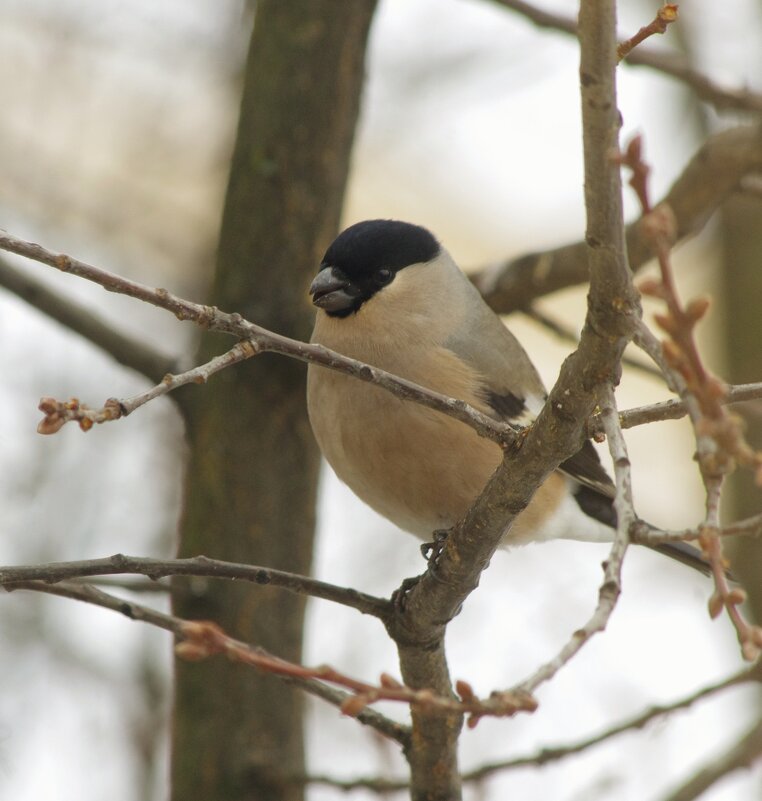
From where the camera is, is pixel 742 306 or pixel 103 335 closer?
pixel 103 335

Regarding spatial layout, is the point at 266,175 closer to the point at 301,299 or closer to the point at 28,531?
the point at 301,299

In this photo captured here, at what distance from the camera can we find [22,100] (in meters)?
8.59

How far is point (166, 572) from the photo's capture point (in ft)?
8.48

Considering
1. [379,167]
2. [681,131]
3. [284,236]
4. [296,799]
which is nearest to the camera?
[296,799]

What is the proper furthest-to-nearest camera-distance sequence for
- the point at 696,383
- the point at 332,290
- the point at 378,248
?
1. the point at 378,248
2. the point at 332,290
3. the point at 696,383

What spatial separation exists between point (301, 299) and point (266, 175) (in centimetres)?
51

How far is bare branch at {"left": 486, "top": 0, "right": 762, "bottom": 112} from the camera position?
420 cm

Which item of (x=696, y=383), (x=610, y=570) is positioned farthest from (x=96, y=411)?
(x=696, y=383)

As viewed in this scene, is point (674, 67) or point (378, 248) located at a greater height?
point (674, 67)

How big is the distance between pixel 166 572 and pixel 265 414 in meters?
1.84

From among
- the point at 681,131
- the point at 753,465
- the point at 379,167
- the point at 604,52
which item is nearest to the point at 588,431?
the point at 753,465

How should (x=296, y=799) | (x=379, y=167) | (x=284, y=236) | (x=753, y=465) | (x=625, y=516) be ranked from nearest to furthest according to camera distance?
(x=753, y=465) < (x=625, y=516) < (x=296, y=799) < (x=284, y=236) < (x=379, y=167)

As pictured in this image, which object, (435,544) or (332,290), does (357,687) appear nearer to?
(435,544)

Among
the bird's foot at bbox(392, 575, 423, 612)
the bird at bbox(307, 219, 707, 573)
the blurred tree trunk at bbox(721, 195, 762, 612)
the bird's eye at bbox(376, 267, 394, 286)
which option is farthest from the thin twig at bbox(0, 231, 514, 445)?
the blurred tree trunk at bbox(721, 195, 762, 612)
